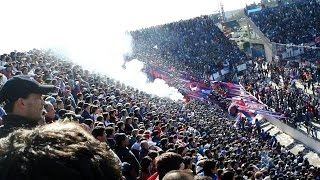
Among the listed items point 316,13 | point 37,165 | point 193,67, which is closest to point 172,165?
point 37,165

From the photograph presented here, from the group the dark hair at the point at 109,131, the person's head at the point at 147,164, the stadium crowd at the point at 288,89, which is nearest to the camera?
the person's head at the point at 147,164

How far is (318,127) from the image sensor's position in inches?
1025

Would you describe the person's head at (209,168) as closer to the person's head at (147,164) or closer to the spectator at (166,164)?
the person's head at (147,164)

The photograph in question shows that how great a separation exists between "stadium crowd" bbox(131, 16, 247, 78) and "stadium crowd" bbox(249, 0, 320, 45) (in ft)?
16.9

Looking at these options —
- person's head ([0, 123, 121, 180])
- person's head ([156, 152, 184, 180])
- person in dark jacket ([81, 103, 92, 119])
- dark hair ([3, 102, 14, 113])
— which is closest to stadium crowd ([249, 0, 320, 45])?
person in dark jacket ([81, 103, 92, 119])

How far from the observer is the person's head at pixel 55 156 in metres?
1.10

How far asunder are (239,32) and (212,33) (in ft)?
49.2

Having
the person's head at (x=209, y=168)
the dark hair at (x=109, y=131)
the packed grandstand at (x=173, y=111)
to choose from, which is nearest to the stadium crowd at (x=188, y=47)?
the packed grandstand at (x=173, y=111)

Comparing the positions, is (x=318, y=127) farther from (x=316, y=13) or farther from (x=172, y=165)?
(x=316, y=13)

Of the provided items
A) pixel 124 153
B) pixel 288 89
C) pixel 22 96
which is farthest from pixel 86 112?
pixel 288 89

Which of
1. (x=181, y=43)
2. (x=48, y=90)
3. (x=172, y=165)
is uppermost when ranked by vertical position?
(x=48, y=90)

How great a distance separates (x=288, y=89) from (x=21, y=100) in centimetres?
3238

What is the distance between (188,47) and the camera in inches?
1793

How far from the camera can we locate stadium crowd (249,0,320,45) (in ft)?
158
